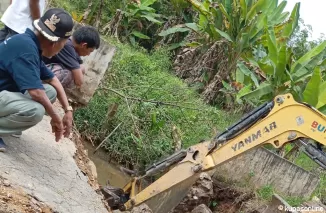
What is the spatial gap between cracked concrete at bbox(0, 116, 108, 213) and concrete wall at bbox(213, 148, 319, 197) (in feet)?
13.0

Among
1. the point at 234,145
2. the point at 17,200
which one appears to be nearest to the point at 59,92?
the point at 17,200

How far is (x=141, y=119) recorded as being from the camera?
8.25 m

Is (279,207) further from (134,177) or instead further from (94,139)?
(94,139)

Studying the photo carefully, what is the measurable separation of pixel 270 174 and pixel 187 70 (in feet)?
14.9

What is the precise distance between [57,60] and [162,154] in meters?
3.20

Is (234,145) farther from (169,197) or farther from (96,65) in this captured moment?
(96,65)

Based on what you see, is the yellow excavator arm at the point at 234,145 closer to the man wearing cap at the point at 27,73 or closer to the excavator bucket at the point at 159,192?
the excavator bucket at the point at 159,192

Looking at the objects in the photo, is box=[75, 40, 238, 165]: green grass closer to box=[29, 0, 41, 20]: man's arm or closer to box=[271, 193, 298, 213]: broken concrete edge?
box=[271, 193, 298, 213]: broken concrete edge

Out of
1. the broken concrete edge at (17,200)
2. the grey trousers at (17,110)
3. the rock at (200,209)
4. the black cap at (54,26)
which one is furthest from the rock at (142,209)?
the black cap at (54,26)

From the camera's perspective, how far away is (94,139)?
839cm

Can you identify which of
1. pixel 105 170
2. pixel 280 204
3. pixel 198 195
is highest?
pixel 280 204

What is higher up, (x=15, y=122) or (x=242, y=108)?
(x=15, y=122)

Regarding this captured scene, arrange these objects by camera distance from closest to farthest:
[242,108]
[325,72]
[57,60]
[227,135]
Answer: [57,60]
[227,135]
[325,72]
[242,108]

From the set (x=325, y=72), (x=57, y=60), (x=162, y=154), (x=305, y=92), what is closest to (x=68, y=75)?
(x=57, y=60)
